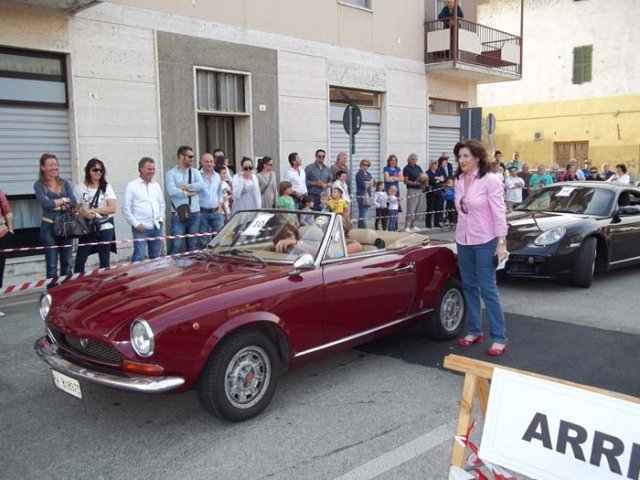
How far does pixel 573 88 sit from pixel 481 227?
28129mm

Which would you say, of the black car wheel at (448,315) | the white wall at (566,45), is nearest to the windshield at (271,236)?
the black car wheel at (448,315)

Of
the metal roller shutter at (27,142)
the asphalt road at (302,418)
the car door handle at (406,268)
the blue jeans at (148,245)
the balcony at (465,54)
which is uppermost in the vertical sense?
the balcony at (465,54)

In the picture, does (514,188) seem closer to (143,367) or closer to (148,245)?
(148,245)

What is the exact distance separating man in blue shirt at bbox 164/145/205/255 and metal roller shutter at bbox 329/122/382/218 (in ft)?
19.6

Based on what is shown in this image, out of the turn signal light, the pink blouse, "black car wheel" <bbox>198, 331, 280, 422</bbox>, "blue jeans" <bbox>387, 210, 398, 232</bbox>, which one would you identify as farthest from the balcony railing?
the turn signal light

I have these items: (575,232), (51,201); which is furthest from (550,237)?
(51,201)

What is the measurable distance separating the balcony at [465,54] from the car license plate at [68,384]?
51.8ft

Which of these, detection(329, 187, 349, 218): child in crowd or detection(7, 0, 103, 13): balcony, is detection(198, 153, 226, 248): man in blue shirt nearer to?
detection(329, 187, 349, 218): child in crowd

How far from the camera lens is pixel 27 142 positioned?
983 cm

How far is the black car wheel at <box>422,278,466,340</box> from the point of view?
5.71 m

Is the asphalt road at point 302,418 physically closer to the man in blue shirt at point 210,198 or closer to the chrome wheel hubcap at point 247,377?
the chrome wheel hubcap at point 247,377

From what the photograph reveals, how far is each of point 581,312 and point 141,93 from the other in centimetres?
827

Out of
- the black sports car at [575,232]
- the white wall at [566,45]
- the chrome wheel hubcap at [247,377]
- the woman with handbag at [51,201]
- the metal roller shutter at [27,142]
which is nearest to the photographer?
the chrome wheel hubcap at [247,377]

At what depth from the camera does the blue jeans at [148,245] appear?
8.48 m
